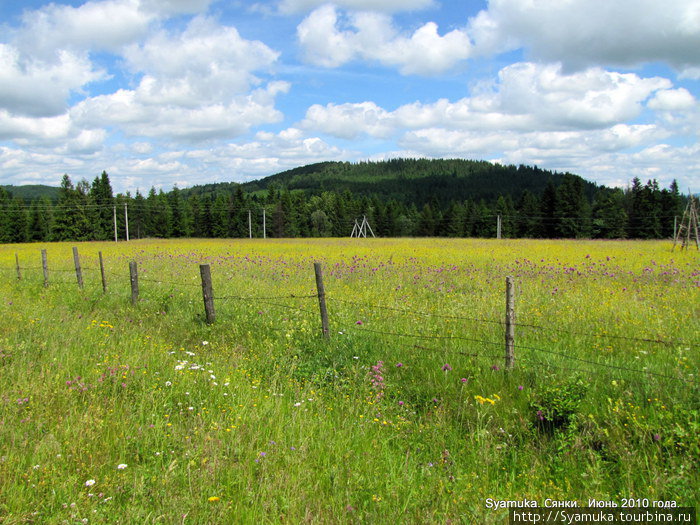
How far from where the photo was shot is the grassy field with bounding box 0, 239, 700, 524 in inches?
125

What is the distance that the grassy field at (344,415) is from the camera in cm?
318

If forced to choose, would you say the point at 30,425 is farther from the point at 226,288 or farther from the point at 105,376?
the point at 226,288

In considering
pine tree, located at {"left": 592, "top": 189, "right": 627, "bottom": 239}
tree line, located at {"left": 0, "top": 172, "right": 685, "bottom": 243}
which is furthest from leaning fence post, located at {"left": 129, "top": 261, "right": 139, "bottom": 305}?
pine tree, located at {"left": 592, "top": 189, "right": 627, "bottom": 239}

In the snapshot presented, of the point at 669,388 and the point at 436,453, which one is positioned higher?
the point at 669,388

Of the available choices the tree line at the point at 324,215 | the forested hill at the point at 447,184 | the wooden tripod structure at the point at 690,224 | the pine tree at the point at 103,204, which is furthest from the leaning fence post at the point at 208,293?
the forested hill at the point at 447,184

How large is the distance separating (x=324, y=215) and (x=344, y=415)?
81160mm

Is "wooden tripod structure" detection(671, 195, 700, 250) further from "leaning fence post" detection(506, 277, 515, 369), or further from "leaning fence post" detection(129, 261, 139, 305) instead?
"leaning fence post" detection(129, 261, 139, 305)

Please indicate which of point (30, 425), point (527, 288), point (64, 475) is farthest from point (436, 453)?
point (527, 288)

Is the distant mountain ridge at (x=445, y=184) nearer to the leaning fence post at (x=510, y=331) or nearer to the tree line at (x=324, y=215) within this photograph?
the tree line at (x=324, y=215)

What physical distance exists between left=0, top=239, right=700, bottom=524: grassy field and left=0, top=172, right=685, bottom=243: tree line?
195 ft

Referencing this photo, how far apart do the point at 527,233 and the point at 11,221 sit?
3302 inches

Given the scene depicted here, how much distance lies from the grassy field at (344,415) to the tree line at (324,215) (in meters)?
59.5

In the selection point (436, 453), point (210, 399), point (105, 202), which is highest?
point (105, 202)

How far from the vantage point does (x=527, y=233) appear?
2581 inches
